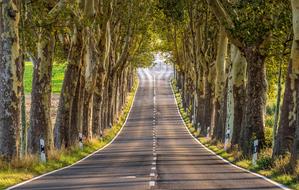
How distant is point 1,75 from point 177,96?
93.5 metres

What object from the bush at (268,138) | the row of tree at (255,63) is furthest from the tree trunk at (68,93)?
the bush at (268,138)

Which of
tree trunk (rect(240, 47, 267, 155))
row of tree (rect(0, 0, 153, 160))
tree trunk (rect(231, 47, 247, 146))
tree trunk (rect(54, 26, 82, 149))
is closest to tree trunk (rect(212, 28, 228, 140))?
tree trunk (rect(231, 47, 247, 146))

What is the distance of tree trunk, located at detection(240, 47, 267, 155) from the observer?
25.0 m

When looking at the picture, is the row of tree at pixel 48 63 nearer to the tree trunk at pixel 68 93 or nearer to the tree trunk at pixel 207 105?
the tree trunk at pixel 68 93

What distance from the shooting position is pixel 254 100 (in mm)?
25375

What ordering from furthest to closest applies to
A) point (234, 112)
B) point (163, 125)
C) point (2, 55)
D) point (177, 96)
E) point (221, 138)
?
point (177, 96), point (163, 125), point (221, 138), point (234, 112), point (2, 55)

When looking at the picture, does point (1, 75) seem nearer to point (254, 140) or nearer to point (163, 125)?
point (254, 140)

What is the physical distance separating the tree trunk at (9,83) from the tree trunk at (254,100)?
33.2 feet

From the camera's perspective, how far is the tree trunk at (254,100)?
25.0m

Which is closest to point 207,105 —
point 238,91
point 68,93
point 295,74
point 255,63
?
point 238,91

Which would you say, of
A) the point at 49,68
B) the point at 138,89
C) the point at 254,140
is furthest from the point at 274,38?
the point at 138,89

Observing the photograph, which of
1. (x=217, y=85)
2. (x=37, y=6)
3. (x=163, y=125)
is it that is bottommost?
(x=163, y=125)

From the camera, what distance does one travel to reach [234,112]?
3112 cm

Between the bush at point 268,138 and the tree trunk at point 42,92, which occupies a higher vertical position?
the tree trunk at point 42,92
